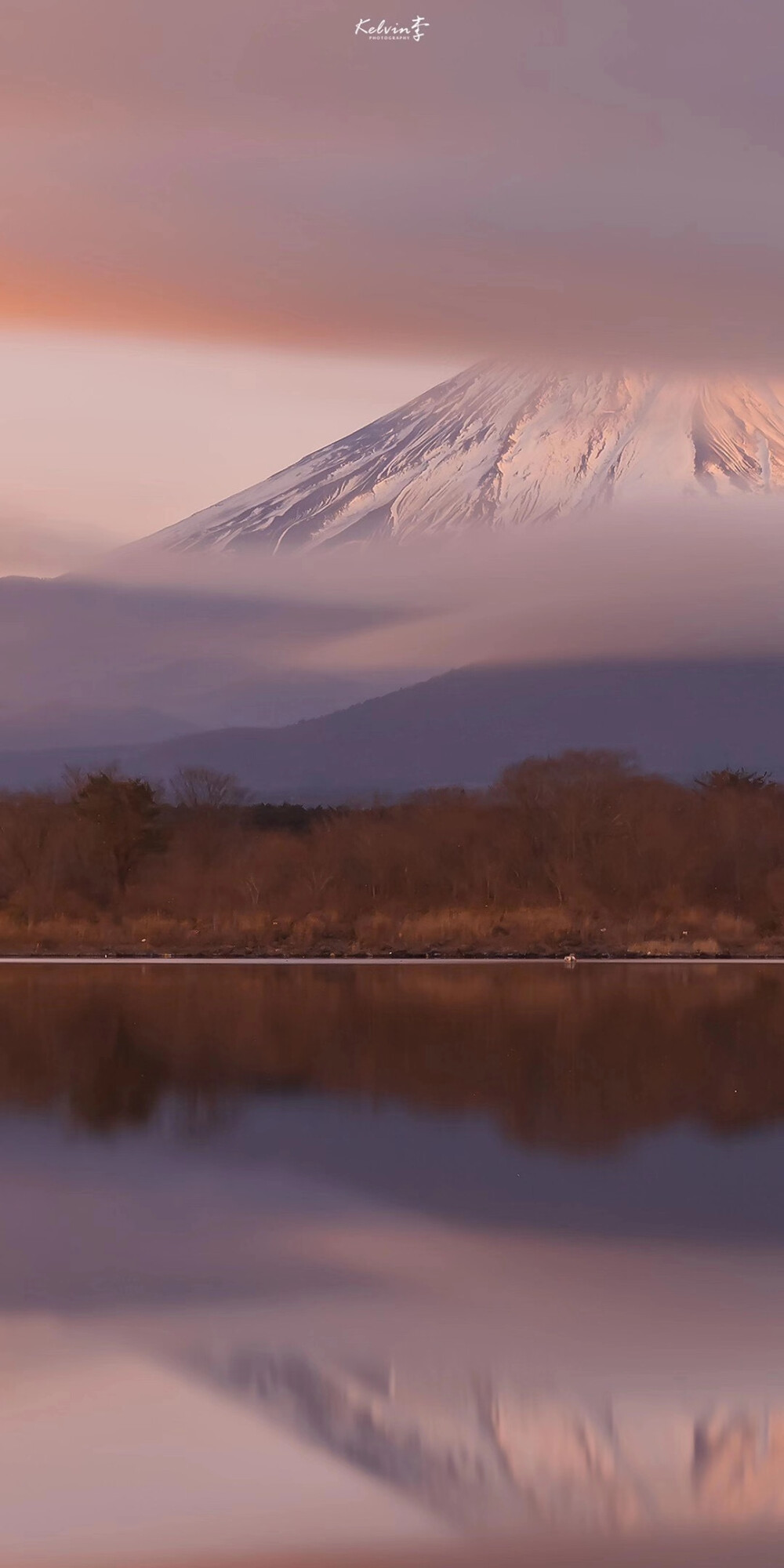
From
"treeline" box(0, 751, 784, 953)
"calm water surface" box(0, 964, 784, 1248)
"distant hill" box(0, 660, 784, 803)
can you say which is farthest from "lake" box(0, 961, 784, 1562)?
"distant hill" box(0, 660, 784, 803)

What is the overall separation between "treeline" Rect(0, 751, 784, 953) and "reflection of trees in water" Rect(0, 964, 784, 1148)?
12036 millimetres

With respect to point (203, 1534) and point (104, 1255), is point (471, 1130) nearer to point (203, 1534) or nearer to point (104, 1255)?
point (104, 1255)

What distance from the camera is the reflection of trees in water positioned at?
15625 mm

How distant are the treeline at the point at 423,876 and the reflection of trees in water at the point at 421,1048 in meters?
12.0

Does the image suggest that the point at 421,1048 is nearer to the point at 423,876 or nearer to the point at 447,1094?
the point at 447,1094

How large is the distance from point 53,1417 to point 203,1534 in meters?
1.36

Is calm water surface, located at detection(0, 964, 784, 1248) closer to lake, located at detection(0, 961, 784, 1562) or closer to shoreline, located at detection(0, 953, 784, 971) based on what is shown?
lake, located at detection(0, 961, 784, 1562)

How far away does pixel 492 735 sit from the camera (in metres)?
161

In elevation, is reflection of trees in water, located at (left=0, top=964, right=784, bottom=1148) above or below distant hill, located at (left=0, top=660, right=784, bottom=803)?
below

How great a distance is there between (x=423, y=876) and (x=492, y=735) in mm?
→ 111624

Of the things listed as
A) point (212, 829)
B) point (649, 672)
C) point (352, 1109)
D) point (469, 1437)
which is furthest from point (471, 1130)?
point (649, 672)

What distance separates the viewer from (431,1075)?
57.0 feet

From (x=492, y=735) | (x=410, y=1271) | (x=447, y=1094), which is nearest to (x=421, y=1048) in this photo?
(x=447, y=1094)

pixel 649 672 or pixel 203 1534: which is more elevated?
pixel 649 672
